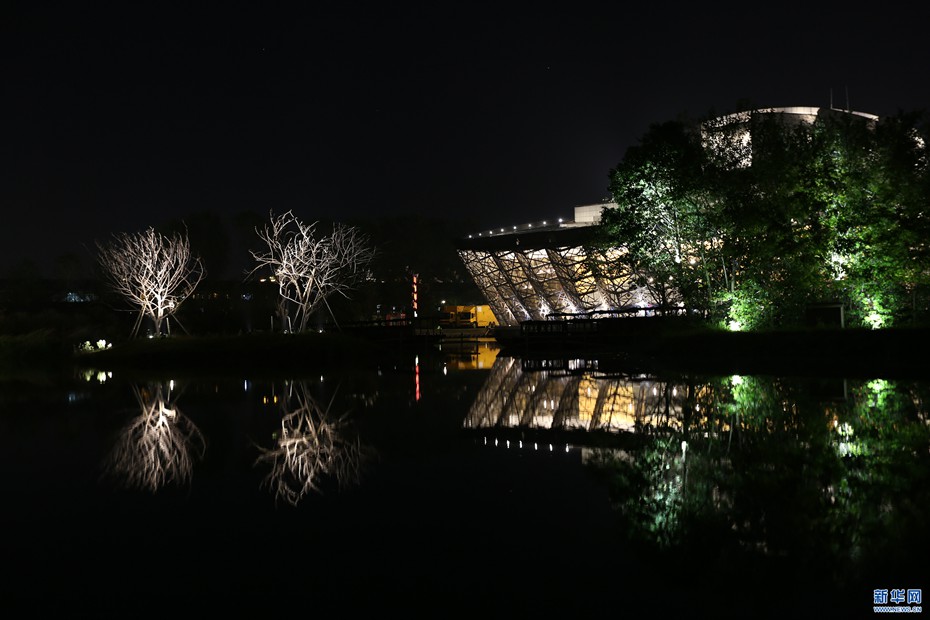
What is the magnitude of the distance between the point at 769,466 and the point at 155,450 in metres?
6.97

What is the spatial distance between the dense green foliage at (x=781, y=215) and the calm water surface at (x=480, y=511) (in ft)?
41.5

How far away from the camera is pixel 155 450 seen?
31.7 ft

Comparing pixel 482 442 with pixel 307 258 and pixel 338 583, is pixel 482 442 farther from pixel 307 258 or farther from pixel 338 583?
pixel 307 258

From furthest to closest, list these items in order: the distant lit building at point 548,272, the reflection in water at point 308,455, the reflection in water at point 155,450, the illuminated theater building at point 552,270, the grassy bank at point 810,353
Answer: the distant lit building at point 548,272 < the illuminated theater building at point 552,270 < the grassy bank at point 810,353 < the reflection in water at point 155,450 < the reflection in water at point 308,455

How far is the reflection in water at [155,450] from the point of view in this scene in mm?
8023

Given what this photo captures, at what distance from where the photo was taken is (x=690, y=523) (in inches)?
219

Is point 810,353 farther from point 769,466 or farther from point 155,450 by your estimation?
point 155,450

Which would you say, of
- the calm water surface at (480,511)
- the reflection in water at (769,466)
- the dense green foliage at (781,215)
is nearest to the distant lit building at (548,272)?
the dense green foliage at (781,215)

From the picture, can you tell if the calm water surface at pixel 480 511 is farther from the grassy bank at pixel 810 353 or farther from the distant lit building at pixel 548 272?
the distant lit building at pixel 548 272

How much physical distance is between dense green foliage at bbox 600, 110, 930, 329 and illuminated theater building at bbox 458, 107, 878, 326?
12.4 m

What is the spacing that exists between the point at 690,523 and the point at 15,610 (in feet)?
13.9

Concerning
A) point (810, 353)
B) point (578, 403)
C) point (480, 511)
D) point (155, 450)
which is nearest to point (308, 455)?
point (155, 450)

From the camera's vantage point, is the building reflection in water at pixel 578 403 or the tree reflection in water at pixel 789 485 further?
the building reflection in water at pixel 578 403

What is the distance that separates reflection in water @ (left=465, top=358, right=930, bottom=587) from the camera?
506 centimetres
